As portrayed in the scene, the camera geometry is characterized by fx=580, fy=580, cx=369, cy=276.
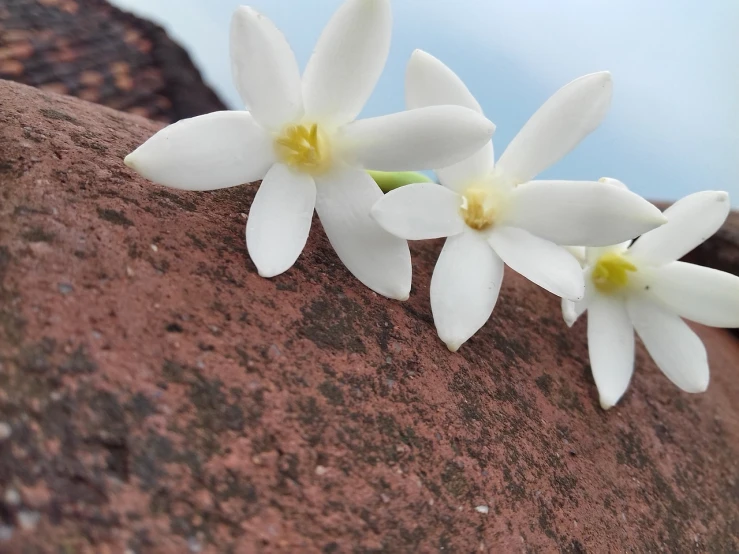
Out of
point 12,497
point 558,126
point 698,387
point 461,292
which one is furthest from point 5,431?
point 698,387

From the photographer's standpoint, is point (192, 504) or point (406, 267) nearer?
point (192, 504)

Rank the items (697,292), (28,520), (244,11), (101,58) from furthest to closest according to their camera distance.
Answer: (101,58) < (697,292) < (244,11) < (28,520)

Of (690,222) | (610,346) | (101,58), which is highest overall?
(690,222)

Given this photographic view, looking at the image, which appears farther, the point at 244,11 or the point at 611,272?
the point at 611,272

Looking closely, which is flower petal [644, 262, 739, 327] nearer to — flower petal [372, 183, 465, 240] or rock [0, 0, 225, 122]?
flower petal [372, 183, 465, 240]

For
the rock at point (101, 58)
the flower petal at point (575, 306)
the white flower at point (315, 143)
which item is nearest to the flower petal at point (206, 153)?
the white flower at point (315, 143)

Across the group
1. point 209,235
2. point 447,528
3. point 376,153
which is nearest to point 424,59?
point 376,153

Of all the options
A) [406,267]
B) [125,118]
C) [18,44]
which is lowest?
[18,44]

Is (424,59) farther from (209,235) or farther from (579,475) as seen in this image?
(579,475)

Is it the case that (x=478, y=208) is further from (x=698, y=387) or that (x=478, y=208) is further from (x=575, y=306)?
(x=698, y=387)
